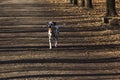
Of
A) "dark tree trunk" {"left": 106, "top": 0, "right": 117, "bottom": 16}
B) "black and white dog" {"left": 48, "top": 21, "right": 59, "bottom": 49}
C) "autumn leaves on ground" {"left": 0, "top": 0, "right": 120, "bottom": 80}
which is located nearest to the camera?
"autumn leaves on ground" {"left": 0, "top": 0, "right": 120, "bottom": 80}

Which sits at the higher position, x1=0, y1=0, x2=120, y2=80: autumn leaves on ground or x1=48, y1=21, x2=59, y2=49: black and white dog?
x1=48, y1=21, x2=59, y2=49: black and white dog

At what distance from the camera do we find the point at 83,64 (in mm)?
15250

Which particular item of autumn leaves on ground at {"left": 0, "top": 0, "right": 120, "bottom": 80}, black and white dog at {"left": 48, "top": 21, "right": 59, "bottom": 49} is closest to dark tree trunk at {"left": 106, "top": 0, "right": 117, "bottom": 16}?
autumn leaves on ground at {"left": 0, "top": 0, "right": 120, "bottom": 80}

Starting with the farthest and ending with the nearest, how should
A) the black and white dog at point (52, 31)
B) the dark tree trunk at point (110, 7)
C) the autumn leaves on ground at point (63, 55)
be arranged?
the dark tree trunk at point (110, 7) → the black and white dog at point (52, 31) → the autumn leaves on ground at point (63, 55)

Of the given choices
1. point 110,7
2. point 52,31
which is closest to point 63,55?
point 52,31

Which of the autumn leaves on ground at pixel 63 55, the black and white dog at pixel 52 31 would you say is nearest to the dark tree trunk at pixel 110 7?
the autumn leaves on ground at pixel 63 55

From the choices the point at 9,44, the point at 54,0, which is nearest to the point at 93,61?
the point at 9,44

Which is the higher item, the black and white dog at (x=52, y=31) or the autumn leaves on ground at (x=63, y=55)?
the black and white dog at (x=52, y=31)

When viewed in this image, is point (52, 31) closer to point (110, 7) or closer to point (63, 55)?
point (63, 55)

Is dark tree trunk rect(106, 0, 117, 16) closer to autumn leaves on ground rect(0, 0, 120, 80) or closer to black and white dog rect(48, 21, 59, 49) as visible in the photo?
autumn leaves on ground rect(0, 0, 120, 80)

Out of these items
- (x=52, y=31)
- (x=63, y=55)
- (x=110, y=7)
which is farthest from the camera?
(x=110, y=7)

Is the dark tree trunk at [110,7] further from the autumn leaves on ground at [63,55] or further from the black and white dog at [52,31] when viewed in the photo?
the black and white dog at [52,31]

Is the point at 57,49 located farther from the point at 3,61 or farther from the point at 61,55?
the point at 3,61

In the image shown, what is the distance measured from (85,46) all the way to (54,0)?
6082cm
